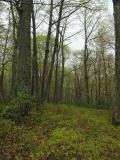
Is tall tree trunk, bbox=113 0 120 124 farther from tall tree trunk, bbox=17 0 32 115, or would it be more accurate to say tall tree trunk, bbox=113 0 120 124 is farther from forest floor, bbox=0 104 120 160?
tall tree trunk, bbox=17 0 32 115

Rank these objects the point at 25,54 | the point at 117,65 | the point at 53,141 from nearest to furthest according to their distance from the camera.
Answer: the point at 53,141, the point at 25,54, the point at 117,65

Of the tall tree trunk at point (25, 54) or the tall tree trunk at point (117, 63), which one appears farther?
the tall tree trunk at point (117, 63)

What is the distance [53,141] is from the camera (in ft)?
26.4

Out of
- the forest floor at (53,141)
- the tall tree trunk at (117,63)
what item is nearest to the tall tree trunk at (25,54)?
the forest floor at (53,141)

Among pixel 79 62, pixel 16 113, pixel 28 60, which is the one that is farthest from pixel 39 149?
pixel 79 62

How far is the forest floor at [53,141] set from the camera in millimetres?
7195

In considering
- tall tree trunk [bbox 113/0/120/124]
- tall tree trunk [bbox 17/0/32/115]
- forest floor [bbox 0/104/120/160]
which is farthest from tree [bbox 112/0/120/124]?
tall tree trunk [bbox 17/0/32/115]

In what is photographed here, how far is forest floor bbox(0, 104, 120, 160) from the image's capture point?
720 centimetres

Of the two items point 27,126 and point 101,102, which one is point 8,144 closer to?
point 27,126

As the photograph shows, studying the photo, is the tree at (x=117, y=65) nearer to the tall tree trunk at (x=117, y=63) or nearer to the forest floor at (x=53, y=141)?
the tall tree trunk at (x=117, y=63)

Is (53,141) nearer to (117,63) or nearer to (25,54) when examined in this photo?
(25,54)

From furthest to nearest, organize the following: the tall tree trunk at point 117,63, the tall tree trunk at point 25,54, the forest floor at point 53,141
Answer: the tall tree trunk at point 117,63
the tall tree trunk at point 25,54
the forest floor at point 53,141

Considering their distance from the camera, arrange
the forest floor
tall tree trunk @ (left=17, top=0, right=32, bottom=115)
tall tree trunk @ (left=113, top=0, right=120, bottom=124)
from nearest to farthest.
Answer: the forest floor → tall tree trunk @ (left=17, top=0, right=32, bottom=115) → tall tree trunk @ (left=113, top=0, right=120, bottom=124)

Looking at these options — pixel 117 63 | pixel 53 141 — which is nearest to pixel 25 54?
pixel 117 63
